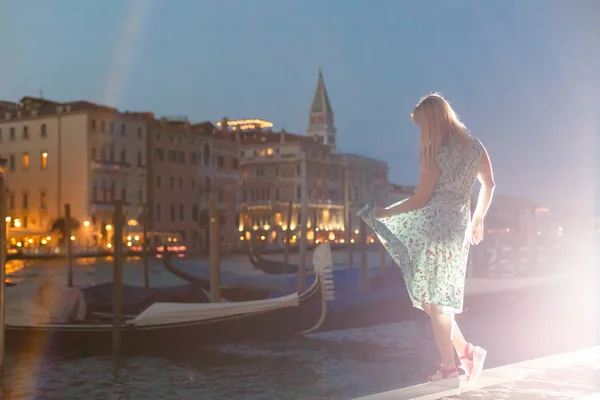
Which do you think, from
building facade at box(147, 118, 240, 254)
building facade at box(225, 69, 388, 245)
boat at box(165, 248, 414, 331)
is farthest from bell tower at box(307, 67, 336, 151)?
boat at box(165, 248, 414, 331)

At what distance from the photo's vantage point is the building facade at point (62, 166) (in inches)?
1554

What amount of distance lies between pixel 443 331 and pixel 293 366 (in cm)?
644

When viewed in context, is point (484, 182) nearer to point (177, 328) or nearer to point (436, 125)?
point (436, 125)

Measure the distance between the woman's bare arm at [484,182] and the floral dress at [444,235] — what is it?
32 millimetres

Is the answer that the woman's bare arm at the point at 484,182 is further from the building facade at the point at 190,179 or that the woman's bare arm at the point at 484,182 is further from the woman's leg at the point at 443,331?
the building facade at the point at 190,179

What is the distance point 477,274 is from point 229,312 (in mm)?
17298

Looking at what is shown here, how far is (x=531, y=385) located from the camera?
3256mm

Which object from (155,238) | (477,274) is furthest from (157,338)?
(155,238)

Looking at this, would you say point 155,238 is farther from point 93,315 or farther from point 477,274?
point 93,315

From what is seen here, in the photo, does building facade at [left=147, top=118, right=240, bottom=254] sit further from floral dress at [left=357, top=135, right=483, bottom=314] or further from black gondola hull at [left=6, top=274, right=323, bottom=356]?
floral dress at [left=357, top=135, right=483, bottom=314]

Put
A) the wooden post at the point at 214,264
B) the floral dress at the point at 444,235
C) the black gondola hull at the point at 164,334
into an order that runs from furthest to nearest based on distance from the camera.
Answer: the wooden post at the point at 214,264 < the black gondola hull at the point at 164,334 < the floral dress at the point at 444,235

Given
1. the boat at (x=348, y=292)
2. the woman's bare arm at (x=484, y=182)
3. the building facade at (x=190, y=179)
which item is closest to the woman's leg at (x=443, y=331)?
the woman's bare arm at (x=484, y=182)

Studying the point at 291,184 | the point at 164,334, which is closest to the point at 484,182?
the point at 164,334

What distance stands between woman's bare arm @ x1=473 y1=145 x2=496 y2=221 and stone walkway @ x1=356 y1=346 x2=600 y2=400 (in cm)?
59
